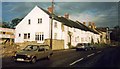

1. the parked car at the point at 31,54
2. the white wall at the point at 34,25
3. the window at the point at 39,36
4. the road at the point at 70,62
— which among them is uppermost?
the white wall at the point at 34,25

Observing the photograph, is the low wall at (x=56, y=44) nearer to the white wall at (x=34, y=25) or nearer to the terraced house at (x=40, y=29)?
the terraced house at (x=40, y=29)

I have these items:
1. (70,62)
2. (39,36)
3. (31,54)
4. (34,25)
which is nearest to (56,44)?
(39,36)

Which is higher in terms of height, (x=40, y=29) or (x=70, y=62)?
(x=40, y=29)

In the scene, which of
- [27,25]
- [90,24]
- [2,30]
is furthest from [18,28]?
[90,24]

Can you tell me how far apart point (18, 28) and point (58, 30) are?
30.8ft

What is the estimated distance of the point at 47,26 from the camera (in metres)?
44.9

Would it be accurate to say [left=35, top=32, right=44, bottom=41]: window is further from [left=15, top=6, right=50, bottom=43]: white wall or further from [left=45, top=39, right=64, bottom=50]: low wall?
[left=45, top=39, right=64, bottom=50]: low wall

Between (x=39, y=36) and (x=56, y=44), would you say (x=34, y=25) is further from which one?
(x=56, y=44)

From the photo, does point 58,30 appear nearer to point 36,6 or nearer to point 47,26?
point 47,26

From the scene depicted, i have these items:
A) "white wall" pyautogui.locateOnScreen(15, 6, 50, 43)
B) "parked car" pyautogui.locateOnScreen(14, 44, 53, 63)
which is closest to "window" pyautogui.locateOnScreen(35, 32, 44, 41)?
"white wall" pyautogui.locateOnScreen(15, 6, 50, 43)

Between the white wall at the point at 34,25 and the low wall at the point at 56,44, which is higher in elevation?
the white wall at the point at 34,25

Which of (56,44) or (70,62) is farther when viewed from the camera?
(56,44)

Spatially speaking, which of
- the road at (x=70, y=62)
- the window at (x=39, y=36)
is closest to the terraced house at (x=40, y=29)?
Answer: the window at (x=39, y=36)

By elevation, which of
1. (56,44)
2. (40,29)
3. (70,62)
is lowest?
(70,62)
